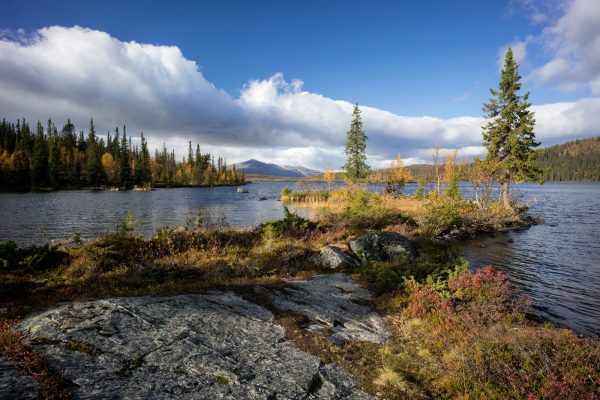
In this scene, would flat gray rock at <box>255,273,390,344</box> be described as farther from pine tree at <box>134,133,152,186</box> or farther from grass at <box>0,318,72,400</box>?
pine tree at <box>134,133,152,186</box>

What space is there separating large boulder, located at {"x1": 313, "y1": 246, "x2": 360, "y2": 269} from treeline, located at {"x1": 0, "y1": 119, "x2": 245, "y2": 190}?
9408 centimetres

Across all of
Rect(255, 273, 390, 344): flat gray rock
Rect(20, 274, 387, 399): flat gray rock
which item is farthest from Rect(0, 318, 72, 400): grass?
Rect(255, 273, 390, 344): flat gray rock

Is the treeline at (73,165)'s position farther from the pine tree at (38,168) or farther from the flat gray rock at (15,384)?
the flat gray rock at (15,384)

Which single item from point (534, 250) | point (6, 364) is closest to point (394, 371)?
point (6, 364)

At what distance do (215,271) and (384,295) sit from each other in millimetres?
6136

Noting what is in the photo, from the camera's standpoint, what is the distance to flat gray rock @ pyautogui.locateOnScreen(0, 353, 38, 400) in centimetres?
387

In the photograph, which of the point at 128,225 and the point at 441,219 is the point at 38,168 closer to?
the point at 128,225

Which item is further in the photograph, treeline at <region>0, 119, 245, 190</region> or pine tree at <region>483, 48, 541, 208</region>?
treeline at <region>0, 119, 245, 190</region>

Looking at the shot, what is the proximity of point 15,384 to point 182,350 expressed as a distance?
2285 mm

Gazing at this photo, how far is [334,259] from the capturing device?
14195mm

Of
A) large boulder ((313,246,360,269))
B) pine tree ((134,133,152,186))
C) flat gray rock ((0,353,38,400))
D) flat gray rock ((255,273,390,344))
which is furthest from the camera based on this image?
pine tree ((134,133,152,186))

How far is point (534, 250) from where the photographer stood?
22.0m

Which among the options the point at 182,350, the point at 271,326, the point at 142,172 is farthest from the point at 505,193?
the point at 142,172

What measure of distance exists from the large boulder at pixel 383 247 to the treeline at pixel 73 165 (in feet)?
311
